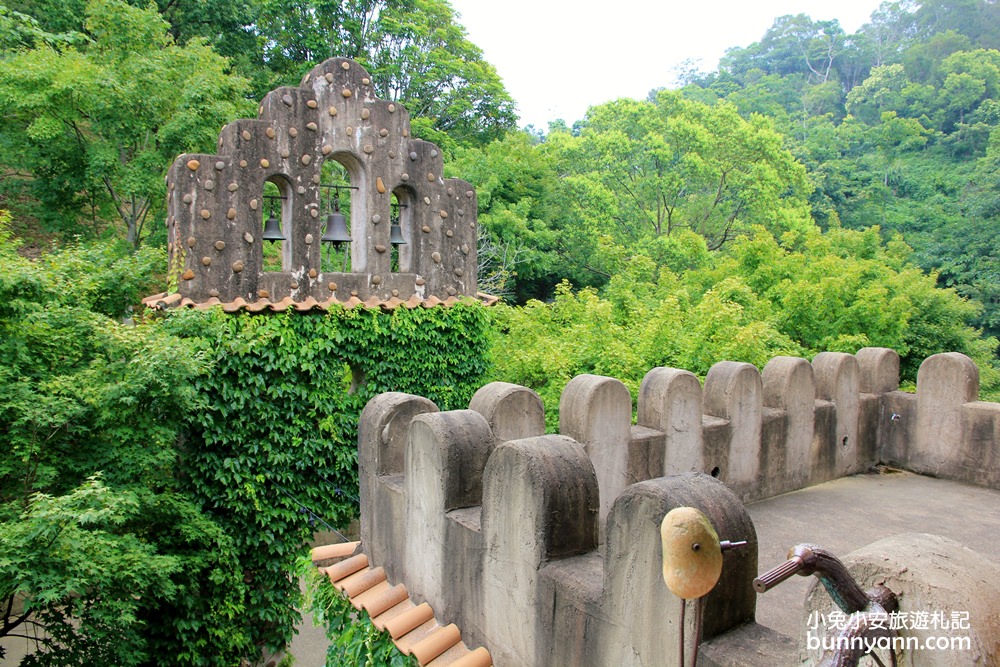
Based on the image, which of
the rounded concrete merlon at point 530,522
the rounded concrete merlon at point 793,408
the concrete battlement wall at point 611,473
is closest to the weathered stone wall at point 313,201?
the concrete battlement wall at point 611,473

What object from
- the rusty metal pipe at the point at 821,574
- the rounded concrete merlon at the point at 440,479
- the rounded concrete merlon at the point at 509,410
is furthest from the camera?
the rounded concrete merlon at the point at 509,410

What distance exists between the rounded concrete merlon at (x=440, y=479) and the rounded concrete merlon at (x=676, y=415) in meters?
1.77

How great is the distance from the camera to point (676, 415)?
5367mm

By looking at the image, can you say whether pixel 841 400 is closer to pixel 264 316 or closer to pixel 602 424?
pixel 602 424

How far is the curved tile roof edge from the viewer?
8500 millimetres

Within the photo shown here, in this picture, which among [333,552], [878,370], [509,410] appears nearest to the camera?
[509,410]

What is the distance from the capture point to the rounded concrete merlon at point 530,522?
3205 millimetres

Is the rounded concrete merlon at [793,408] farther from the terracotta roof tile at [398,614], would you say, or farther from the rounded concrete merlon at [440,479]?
the terracotta roof tile at [398,614]

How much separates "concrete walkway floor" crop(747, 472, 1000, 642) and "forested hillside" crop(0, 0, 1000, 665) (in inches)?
198

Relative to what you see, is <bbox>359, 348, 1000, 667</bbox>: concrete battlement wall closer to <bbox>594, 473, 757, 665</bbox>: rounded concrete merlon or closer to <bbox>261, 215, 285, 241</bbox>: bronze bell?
<bbox>594, 473, 757, 665</bbox>: rounded concrete merlon

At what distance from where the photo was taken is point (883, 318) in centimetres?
1314

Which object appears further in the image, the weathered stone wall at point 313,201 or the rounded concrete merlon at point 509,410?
the weathered stone wall at point 313,201

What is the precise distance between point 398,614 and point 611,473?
179 centimetres

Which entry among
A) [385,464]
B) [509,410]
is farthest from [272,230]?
[509,410]
